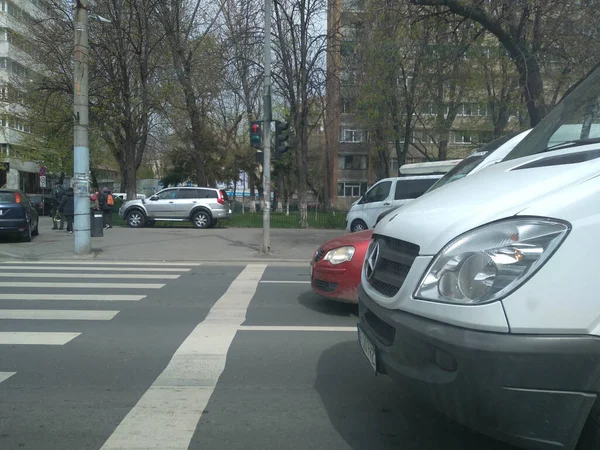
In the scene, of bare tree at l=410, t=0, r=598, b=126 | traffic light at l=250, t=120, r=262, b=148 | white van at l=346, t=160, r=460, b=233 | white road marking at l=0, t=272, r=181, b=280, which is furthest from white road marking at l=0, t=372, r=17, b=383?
white van at l=346, t=160, r=460, b=233

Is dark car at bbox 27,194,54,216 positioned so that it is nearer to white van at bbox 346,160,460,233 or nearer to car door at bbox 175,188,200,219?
car door at bbox 175,188,200,219

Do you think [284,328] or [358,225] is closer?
[284,328]

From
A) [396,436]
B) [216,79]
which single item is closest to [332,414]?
[396,436]

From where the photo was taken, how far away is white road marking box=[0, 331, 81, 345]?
5785 millimetres

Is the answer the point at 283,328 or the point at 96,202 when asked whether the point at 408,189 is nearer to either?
the point at 96,202

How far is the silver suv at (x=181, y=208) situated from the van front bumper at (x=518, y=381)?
20.8 m

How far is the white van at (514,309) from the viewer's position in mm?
2365

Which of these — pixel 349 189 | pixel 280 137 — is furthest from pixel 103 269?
pixel 349 189

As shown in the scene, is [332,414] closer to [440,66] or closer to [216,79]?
[440,66]

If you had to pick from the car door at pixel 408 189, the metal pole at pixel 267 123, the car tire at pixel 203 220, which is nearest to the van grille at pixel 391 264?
the metal pole at pixel 267 123

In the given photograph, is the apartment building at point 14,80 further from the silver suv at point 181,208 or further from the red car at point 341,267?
the red car at point 341,267

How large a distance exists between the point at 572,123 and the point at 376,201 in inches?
567

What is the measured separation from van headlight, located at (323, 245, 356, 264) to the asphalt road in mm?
760

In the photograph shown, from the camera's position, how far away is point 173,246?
15969mm
